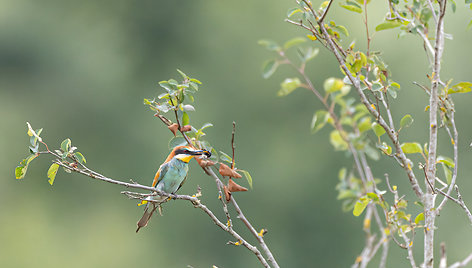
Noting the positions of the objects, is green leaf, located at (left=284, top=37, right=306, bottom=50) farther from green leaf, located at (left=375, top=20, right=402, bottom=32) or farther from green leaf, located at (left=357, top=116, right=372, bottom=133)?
green leaf, located at (left=375, top=20, right=402, bottom=32)

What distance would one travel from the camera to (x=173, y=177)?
12.8 ft

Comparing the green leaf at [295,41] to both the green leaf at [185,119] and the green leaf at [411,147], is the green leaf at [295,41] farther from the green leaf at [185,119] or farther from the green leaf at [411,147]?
the green leaf at [185,119]

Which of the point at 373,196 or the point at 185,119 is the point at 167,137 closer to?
the point at 185,119

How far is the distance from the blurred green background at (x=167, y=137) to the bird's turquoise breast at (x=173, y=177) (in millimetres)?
10201

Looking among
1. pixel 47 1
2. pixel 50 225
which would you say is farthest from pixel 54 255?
pixel 47 1

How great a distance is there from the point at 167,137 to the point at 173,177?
35.5ft

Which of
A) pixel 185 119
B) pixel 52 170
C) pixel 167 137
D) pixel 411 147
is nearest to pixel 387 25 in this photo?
pixel 411 147

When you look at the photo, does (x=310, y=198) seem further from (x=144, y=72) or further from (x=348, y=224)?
(x=144, y=72)

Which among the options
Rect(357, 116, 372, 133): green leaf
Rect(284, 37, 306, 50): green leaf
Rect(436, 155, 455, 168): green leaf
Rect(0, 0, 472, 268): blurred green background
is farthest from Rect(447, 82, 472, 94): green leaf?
Rect(0, 0, 472, 268): blurred green background

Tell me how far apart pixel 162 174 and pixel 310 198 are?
475 inches

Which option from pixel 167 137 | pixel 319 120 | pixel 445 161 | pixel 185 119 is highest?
pixel 319 120

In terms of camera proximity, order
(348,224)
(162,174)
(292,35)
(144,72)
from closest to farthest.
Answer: (162,174) → (292,35) → (348,224) → (144,72)

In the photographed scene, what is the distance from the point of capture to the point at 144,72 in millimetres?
17344

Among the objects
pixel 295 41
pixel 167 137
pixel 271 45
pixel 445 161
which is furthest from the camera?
pixel 167 137
